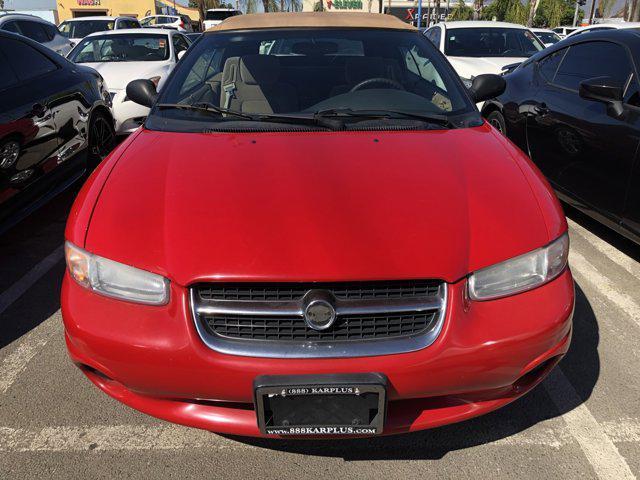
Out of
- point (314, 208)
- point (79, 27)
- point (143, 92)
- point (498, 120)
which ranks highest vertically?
point (143, 92)

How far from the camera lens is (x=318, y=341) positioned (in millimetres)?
1813

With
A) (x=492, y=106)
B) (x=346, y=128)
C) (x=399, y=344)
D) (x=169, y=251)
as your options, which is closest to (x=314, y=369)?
(x=399, y=344)

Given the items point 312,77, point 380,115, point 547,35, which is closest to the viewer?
point 380,115

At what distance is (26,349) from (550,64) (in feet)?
15.0

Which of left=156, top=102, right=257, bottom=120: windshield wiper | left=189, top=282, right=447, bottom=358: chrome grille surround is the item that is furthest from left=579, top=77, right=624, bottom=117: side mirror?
left=189, top=282, right=447, bottom=358: chrome grille surround

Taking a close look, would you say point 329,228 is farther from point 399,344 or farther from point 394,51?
point 394,51

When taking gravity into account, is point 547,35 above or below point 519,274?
below

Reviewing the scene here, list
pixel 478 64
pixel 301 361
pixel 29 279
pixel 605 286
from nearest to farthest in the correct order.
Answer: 1. pixel 301 361
2. pixel 605 286
3. pixel 29 279
4. pixel 478 64

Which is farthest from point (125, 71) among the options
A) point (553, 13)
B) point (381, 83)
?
point (553, 13)

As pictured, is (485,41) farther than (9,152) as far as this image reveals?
Yes

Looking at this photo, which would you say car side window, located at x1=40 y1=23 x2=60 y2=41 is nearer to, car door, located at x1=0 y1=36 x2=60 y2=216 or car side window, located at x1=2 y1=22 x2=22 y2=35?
car side window, located at x1=2 y1=22 x2=22 y2=35

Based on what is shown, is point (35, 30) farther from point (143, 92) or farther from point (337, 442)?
point (337, 442)

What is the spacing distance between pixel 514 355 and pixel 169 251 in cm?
122

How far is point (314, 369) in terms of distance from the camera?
5.74ft
